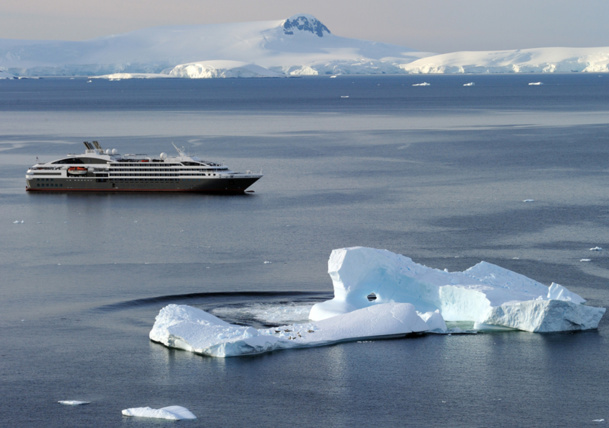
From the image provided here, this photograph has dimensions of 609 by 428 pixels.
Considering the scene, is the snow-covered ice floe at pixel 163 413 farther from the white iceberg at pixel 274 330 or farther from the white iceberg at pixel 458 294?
the white iceberg at pixel 458 294

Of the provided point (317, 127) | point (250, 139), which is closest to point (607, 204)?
point (250, 139)

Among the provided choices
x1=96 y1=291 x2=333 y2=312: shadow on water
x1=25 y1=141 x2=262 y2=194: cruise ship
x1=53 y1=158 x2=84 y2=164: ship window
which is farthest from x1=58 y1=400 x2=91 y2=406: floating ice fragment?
x1=53 y1=158 x2=84 y2=164: ship window

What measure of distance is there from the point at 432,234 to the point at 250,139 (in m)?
64.5

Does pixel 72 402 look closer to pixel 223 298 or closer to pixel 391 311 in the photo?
pixel 391 311

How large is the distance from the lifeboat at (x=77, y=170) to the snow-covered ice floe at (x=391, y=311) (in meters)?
48.8

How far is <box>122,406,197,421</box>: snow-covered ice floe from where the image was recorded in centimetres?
2642

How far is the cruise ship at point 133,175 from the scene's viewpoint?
77.9 metres

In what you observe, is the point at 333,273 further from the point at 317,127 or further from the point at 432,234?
the point at 317,127

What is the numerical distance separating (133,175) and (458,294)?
4883 cm

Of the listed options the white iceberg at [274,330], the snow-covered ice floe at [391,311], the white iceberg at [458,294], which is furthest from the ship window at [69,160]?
the white iceberg at [274,330]

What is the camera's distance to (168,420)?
2633 centimetres

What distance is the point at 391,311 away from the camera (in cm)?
3478

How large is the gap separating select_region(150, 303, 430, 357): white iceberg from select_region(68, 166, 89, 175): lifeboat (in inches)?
1937

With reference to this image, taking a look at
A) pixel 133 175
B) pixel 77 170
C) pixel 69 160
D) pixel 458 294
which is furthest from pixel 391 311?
pixel 69 160
